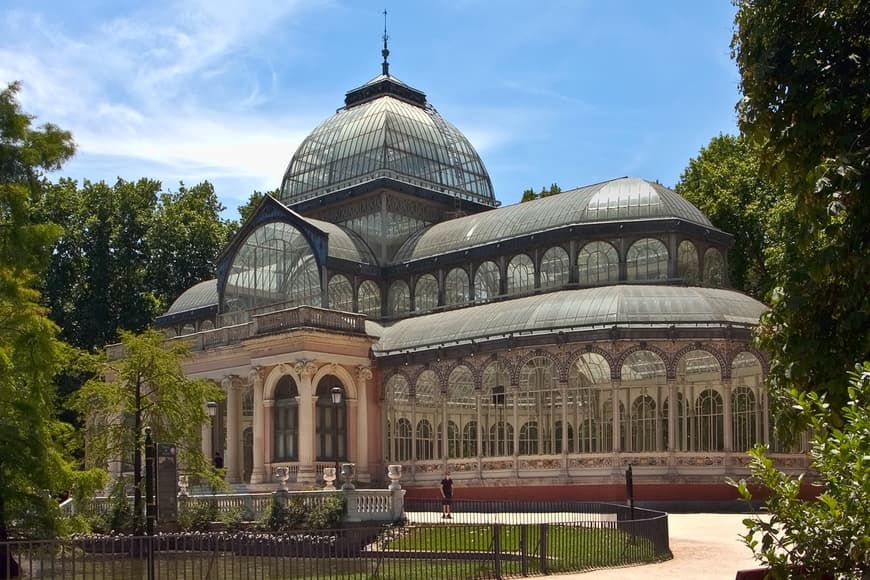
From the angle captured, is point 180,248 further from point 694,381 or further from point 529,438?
point 694,381

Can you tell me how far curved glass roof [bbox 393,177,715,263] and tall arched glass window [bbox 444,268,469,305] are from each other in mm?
1131

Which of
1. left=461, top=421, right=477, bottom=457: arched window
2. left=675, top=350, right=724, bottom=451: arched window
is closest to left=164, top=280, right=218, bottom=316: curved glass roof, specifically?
left=461, top=421, right=477, bottom=457: arched window

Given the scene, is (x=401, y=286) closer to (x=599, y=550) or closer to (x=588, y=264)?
(x=588, y=264)

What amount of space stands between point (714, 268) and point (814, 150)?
3360 centimetres

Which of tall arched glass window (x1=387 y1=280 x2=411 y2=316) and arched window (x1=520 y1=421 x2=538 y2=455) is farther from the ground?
tall arched glass window (x1=387 y1=280 x2=411 y2=316)

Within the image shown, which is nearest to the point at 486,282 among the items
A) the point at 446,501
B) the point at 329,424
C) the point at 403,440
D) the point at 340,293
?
the point at 340,293

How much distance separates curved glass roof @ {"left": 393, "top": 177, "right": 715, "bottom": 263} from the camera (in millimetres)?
46681

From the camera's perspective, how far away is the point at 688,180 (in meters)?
61.3

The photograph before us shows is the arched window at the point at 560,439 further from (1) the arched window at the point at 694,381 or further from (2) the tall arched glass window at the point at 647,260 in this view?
(2) the tall arched glass window at the point at 647,260

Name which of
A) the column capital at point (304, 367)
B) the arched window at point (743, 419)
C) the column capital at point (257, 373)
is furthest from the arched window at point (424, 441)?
the arched window at point (743, 419)

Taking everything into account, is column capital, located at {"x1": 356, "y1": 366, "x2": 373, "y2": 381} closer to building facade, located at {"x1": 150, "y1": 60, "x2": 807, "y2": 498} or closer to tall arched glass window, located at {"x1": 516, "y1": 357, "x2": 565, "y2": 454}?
building facade, located at {"x1": 150, "y1": 60, "x2": 807, "y2": 498}

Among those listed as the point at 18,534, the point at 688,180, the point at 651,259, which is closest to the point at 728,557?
the point at 18,534

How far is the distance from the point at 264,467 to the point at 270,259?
10.4 m

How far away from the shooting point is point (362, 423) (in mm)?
46750
